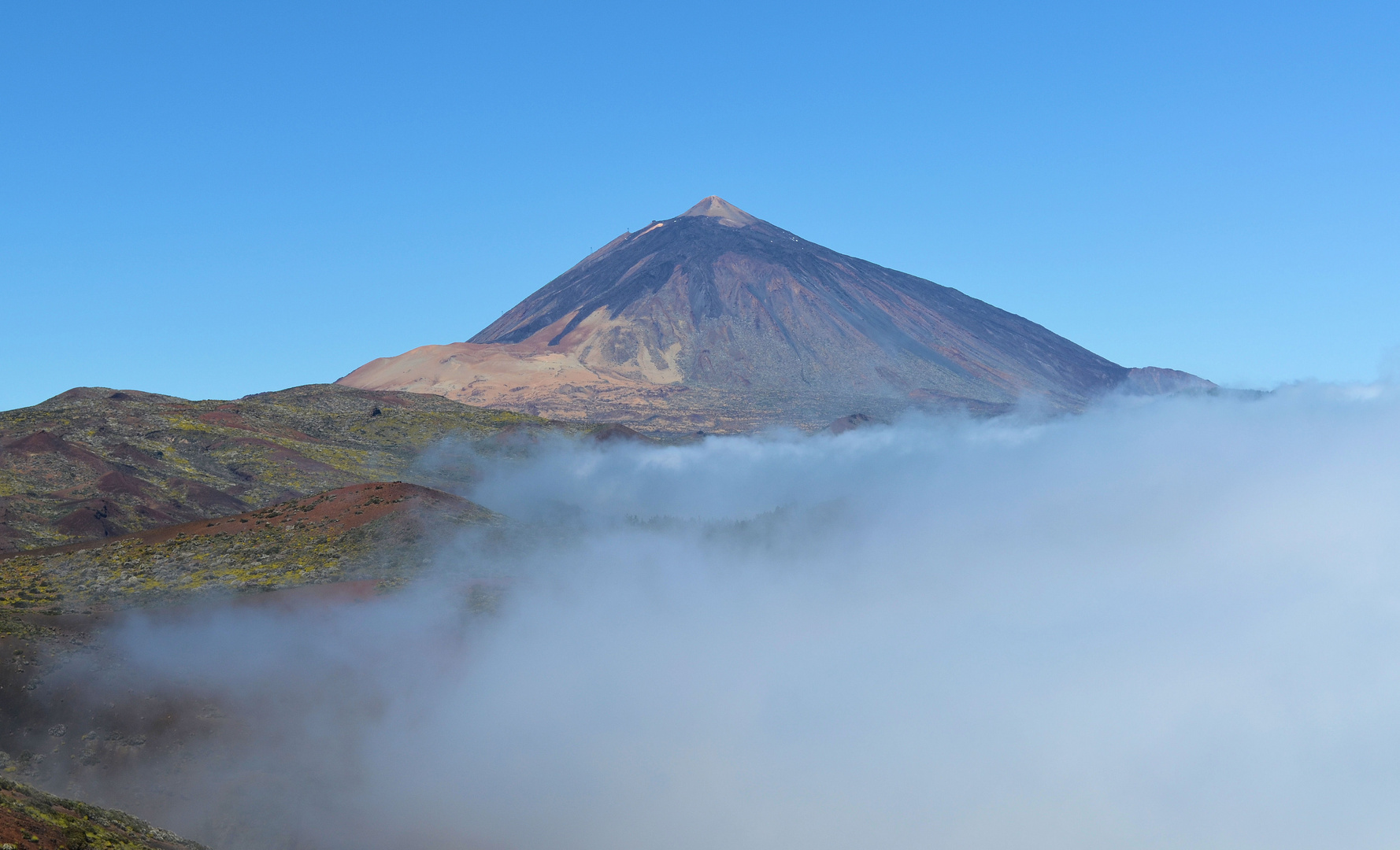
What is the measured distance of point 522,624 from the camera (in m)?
64.8

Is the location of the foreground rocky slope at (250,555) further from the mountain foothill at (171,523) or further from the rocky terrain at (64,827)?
A: the rocky terrain at (64,827)

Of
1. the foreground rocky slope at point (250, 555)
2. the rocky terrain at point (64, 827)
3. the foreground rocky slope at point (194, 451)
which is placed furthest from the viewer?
the foreground rocky slope at point (194, 451)

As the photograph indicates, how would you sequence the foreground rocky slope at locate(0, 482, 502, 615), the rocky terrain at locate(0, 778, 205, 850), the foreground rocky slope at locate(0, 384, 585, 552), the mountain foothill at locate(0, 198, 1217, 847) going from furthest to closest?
1. the foreground rocky slope at locate(0, 384, 585, 552)
2. the foreground rocky slope at locate(0, 482, 502, 615)
3. the mountain foothill at locate(0, 198, 1217, 847)
4. the rocky terrain at locate(0, 778, 205, 850)

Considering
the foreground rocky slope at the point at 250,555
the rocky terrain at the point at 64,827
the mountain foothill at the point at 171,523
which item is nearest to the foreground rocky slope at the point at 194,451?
the mountain foothill at the point at 171,523

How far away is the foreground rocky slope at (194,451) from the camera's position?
3442 inches

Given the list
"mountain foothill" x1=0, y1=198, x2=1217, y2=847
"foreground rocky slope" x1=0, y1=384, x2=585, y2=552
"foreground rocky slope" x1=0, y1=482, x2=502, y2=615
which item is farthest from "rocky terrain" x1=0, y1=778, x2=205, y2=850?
"foreground rocky slope" x1=0, y1=384, x2=585, y2=552

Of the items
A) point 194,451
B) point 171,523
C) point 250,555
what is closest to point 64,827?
point 250,555

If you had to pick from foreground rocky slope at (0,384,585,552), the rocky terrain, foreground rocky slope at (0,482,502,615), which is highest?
foreground rocky slope at (0,384,585,552)

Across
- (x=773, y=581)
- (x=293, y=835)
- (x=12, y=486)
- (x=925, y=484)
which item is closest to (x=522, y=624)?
(x=293, y=835)

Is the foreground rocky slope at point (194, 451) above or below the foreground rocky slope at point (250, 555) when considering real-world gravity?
above

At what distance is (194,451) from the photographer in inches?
4523

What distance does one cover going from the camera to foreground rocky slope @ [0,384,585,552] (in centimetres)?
8744

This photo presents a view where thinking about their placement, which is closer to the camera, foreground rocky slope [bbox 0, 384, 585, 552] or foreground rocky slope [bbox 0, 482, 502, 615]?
foreground rocky slope [bbox 0, 482, 502, 615]

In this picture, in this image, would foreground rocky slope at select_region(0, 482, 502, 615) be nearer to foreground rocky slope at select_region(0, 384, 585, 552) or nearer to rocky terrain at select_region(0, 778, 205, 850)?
foreground rocky slope at select_region(0, 384, 585, 552)
